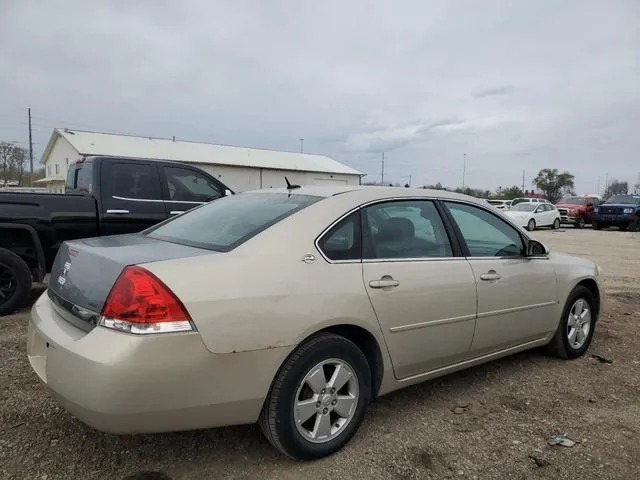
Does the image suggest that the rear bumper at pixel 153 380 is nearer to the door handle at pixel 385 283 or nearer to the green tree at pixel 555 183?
the door handle at pixel 385 283

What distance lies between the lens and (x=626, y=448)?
310 cm

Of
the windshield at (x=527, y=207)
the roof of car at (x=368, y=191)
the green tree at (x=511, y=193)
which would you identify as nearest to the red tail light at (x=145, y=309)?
the roof of car at (x=368, y=191)

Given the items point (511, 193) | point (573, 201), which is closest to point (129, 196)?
point (573, 201)

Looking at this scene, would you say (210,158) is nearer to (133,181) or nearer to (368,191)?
(133,181)

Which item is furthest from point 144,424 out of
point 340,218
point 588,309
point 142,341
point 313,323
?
point 588,309

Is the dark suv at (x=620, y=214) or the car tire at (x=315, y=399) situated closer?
the car tire at (x=315, y=399)

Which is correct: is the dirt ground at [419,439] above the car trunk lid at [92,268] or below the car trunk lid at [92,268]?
below

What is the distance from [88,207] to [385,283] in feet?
13.7

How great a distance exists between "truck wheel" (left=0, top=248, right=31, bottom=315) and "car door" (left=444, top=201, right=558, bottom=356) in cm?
439

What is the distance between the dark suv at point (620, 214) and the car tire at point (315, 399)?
90.2ft

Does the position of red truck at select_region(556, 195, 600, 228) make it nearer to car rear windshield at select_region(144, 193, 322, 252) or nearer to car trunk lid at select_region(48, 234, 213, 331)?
car rear windshield at select_region(144, 193, 322, 252)

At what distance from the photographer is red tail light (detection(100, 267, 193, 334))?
2344 mm

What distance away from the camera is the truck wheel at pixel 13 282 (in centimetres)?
539

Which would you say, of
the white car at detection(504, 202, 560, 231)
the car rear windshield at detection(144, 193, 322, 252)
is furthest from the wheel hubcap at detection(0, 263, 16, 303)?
the white car at detection(504, 202, 560, 231)
